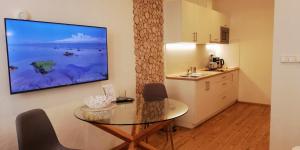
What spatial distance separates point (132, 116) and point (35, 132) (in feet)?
2.63

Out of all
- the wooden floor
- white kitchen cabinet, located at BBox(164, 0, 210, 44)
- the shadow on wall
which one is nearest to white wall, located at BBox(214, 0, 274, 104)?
the shadow on wall

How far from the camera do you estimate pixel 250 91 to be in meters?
5.53

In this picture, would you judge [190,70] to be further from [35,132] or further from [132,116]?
[35,132]

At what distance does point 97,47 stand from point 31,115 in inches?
43.6

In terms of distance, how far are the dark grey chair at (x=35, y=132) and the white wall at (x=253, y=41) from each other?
473 centimetres

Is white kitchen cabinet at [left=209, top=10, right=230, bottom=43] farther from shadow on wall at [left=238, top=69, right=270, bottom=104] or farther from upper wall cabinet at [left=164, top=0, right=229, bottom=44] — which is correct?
shadow on wall at [left=238, top=69, right=270, bottom=104]

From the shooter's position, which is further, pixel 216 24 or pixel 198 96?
pixel 216 24

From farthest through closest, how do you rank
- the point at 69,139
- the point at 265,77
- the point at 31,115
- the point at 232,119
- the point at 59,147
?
the point at 265,77 < the point at 232,119 < the point at 69,139 < the point at 59,147 < the point at 31,115

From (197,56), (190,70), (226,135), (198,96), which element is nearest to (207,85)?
(198,96)

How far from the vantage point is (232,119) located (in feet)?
14.3

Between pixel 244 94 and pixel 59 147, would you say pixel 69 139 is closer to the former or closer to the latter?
pixel 59 147

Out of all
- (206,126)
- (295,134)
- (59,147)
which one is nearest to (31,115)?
(59,147)

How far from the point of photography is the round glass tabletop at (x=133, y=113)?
1.98 metres

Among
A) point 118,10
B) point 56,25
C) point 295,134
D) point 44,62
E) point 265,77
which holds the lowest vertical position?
point 295,134
